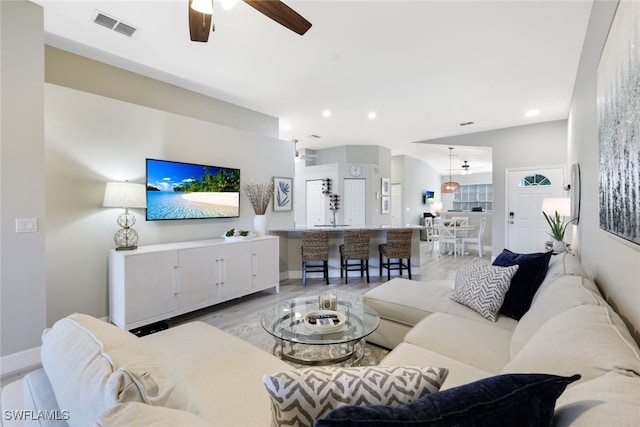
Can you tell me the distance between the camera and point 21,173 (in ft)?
7.53

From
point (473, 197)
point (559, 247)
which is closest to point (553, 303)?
point (559, 247)

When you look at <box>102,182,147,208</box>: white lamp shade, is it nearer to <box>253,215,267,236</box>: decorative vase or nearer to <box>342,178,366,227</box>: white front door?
<box>253,215,267,236</box>: decorative vase

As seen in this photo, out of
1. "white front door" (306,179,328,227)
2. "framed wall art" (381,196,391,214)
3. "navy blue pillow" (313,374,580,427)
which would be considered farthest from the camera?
"white front door" (306,179,328,227)

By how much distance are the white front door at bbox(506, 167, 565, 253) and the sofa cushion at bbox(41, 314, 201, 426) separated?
697cm

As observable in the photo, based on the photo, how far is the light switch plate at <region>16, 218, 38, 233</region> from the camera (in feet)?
7.50

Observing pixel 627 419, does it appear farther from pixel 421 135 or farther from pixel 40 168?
pixel 421 135

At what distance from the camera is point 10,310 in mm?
2256

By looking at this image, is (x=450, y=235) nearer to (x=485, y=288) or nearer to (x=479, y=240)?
(x=479, y=240)

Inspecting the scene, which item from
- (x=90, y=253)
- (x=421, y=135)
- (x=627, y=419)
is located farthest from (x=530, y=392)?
(x=421, y=135)

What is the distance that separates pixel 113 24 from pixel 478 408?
3721 mm

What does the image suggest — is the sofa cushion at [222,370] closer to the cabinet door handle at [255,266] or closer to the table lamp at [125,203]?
the table lamp at [125,203]

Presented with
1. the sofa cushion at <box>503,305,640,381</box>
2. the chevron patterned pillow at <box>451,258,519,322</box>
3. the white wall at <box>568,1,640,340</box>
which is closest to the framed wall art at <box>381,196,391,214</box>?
the white wall at <box>568,1,640,340</box>

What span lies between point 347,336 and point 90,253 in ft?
9.37

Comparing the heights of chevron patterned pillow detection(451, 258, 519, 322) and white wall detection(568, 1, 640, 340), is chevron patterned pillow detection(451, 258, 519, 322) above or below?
below
